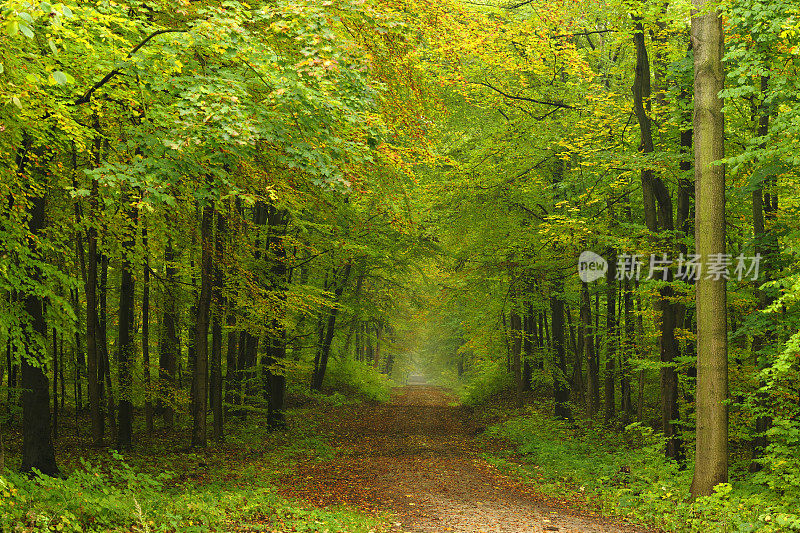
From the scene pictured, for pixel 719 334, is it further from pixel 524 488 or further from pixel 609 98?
pixel 609 98

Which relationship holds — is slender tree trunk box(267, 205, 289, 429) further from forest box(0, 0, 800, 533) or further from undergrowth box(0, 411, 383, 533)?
undergrowth box(0, 411, 383, 533)

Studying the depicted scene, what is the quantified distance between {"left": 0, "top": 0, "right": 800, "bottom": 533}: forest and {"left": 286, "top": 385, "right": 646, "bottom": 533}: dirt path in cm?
11

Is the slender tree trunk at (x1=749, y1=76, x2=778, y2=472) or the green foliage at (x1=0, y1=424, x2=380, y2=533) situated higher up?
the slender tree trunk at (x1=749, y1=76, x2=778, y2=472)

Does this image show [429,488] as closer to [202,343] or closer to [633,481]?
[633,481]

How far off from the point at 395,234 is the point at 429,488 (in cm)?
892

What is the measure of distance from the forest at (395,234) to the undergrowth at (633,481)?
3.1 inches

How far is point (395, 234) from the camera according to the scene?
1800 centimetres

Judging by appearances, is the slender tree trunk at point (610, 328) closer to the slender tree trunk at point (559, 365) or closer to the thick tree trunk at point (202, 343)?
the slender tree trunk at point (559, 365)

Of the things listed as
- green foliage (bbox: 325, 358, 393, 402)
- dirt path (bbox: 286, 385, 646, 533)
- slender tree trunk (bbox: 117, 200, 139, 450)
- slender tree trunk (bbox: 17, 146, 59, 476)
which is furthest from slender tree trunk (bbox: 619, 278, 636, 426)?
green foliage (bbox: 325, 358, 393, 402)

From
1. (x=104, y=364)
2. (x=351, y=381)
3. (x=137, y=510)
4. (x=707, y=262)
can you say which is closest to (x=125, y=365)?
(x=104, y=364)

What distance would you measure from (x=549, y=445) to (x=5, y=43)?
14.4 m

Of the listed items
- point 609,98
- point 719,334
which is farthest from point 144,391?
point 609,98

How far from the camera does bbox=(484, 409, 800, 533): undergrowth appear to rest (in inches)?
305

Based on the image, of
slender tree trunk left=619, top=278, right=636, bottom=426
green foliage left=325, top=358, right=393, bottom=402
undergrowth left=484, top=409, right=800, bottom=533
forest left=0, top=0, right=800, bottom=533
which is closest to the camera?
forest left=0, top=0, right=800, bottom=533
